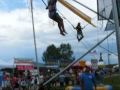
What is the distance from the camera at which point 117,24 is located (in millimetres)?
12406

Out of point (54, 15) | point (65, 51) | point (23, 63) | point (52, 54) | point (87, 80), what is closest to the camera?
point (54, 15)

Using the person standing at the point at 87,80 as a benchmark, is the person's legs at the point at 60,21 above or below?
above

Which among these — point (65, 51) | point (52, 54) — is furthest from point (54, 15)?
point (65, 51)

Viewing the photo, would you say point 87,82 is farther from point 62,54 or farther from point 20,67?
point 62,54

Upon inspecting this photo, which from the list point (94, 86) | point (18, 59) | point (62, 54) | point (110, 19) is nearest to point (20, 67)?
point (18, 59)

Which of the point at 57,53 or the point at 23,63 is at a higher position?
the point at 57,53

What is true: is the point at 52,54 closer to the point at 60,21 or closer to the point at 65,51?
the point at 65,51

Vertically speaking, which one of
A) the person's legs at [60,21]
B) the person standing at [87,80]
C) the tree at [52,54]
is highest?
the tree at [52,54]

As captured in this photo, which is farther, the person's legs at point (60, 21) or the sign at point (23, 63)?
the sign at point (23, 63)

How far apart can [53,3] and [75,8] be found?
6.87ft

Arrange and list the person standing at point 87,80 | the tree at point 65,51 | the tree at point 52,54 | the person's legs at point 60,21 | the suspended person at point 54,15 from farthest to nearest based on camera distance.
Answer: the tree at point 65,51, the tree at point 52,54, the person standing at point 87,80, the person's legs at point 60,21, the suspended person at point 54,15

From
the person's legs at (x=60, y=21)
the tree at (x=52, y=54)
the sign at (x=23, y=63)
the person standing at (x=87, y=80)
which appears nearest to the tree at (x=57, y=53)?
the tree at (x=52, y=54)

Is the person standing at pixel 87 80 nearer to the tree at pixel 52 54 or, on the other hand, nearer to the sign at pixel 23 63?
the sign at pixel 23 63

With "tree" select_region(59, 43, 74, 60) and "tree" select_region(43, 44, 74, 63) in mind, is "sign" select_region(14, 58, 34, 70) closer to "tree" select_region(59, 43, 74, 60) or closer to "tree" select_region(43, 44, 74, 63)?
"tree" select_region(43, 44, 74, 63)
